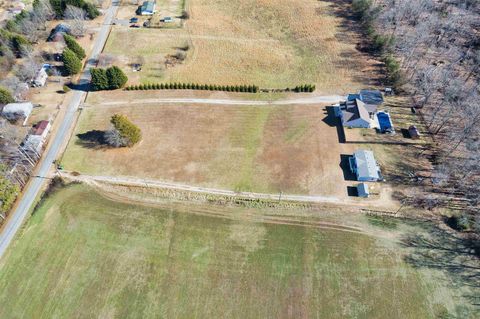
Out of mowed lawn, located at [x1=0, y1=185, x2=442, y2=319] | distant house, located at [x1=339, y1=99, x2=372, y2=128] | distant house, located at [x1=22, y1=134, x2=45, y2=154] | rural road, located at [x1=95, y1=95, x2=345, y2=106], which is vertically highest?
distant house, located at [x1=339, y1=99, x2=372, y2=128]

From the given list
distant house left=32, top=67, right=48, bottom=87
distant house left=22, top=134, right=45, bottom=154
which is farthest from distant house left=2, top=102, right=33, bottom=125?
distant house left=32, top=67, right=48, bottom=87

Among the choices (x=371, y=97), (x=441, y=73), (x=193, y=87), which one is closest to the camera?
(x=371, y=97)

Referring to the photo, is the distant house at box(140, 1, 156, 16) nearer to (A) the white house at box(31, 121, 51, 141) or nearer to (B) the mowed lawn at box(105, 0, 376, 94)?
(B) the mowed lawn at box(105, 0, 376, 94)

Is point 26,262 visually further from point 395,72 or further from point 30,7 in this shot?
point 30,7

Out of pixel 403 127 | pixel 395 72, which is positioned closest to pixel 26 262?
pixel 403 127

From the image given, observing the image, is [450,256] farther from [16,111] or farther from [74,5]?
[74,5]

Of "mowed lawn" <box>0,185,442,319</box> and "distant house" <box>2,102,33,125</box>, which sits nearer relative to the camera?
"mowed lawn" <box>0,185,442,319</box>

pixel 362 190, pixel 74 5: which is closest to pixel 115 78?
pixel 74 5
